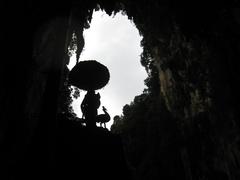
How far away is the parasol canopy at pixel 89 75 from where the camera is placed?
5.20 m

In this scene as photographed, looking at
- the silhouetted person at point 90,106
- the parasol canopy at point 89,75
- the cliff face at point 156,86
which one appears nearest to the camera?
the cliff face at point 156,86

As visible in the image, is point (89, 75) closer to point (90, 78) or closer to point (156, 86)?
point (90, 78)

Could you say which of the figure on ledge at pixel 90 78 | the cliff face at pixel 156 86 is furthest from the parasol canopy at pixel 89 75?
the cliff face at pixel 156 86

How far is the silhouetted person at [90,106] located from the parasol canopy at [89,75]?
14.6 inches

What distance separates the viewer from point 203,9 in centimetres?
1174

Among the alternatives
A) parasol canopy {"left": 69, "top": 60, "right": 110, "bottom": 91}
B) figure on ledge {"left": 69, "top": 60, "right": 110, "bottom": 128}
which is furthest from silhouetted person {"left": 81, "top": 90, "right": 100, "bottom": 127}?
parasol canopy {"left": 69, "top": 60, "right": 110, "bottom": 91}

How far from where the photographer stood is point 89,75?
17.5 ft

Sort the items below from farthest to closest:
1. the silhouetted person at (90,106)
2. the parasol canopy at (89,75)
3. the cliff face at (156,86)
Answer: the silhouetted person at (90,106) → the parasol canopy at (89,75) → the cliff face at (156,86)

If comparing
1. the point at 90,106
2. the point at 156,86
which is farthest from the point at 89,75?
the point at 156,86

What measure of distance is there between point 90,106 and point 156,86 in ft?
60.7

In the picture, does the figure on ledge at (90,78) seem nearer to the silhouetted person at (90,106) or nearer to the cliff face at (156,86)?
the silhouetted person at (90,106)

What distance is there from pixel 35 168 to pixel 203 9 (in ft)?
35.3

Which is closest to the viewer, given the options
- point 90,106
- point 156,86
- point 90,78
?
point 90,78

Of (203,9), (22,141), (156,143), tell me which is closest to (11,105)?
(22,141)
